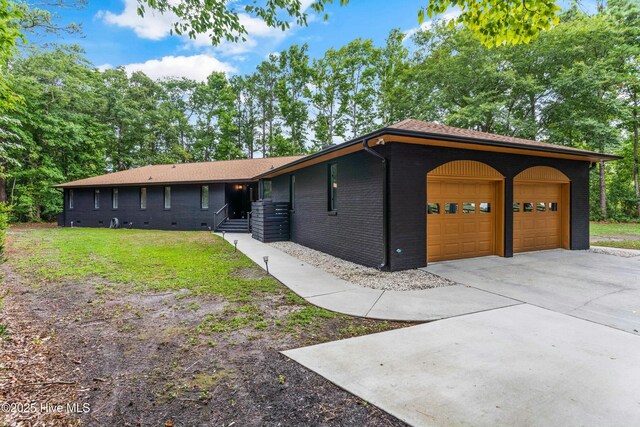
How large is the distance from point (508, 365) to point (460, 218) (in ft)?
18.6

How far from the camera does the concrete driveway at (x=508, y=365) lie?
87.5 inches

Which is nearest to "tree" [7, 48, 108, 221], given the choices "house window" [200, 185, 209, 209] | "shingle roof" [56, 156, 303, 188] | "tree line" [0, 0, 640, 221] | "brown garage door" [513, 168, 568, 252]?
"tree line" [0, 0, 640, 221]

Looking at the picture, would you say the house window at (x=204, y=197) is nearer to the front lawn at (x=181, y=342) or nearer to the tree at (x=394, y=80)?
the front lawn at (x=181, y=342)

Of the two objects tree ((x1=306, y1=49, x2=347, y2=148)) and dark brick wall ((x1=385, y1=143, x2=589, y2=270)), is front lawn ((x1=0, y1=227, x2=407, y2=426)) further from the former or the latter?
tree ((x1=306, y1=49, x2=347, y2=148))

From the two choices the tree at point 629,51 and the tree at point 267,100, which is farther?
the tree at point 267,100

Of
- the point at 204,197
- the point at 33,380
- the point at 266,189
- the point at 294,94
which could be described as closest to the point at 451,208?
the point at 33,380

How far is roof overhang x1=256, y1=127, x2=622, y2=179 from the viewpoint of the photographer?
250 inches

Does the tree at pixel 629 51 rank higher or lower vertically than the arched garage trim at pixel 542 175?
higher

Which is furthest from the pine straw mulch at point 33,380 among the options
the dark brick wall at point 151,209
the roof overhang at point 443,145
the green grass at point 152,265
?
the dark brick wall at point 151,209

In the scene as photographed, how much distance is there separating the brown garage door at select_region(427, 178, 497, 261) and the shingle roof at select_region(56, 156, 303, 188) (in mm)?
10553

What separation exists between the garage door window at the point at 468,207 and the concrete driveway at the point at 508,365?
3415 mm

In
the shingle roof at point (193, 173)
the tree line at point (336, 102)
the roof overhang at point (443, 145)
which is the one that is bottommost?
the roof overhang at point (443, 145)

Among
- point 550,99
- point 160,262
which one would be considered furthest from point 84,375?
point 550,99

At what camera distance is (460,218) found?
8031 mm
